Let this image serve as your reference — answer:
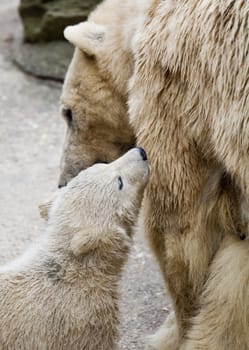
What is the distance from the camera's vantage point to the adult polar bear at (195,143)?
349 centimetres

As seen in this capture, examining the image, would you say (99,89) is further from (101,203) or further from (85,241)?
(85,241)

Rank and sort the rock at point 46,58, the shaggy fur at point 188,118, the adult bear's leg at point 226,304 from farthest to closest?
the rock at point 46,58 < the adult bear's leg at point 226,304 < the shaggy fur at point 188,118

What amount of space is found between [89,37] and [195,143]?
3.77 feet

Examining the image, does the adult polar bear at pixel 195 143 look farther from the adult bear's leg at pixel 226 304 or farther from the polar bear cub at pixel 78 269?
the polar bear cub at pixel 78 269

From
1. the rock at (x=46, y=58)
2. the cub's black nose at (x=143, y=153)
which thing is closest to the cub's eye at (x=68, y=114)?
the cub's black nose at (x=143, y=153)

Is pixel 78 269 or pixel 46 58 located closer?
pixel 78 269

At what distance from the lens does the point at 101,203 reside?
3.93 meters

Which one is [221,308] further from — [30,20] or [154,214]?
[30,20]

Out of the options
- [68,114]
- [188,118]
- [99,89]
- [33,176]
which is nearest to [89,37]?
[99,89]

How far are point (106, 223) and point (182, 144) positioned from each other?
0.49 metres

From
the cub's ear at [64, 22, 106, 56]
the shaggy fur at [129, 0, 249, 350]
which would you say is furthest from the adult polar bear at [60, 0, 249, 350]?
the cub's ear at [64, 22, 106, 56]

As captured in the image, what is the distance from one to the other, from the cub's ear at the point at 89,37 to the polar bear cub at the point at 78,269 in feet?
2.70

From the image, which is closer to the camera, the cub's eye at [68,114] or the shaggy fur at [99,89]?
the shaggy fur at [99,89]

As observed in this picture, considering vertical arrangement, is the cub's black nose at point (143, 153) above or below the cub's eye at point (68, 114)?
above
